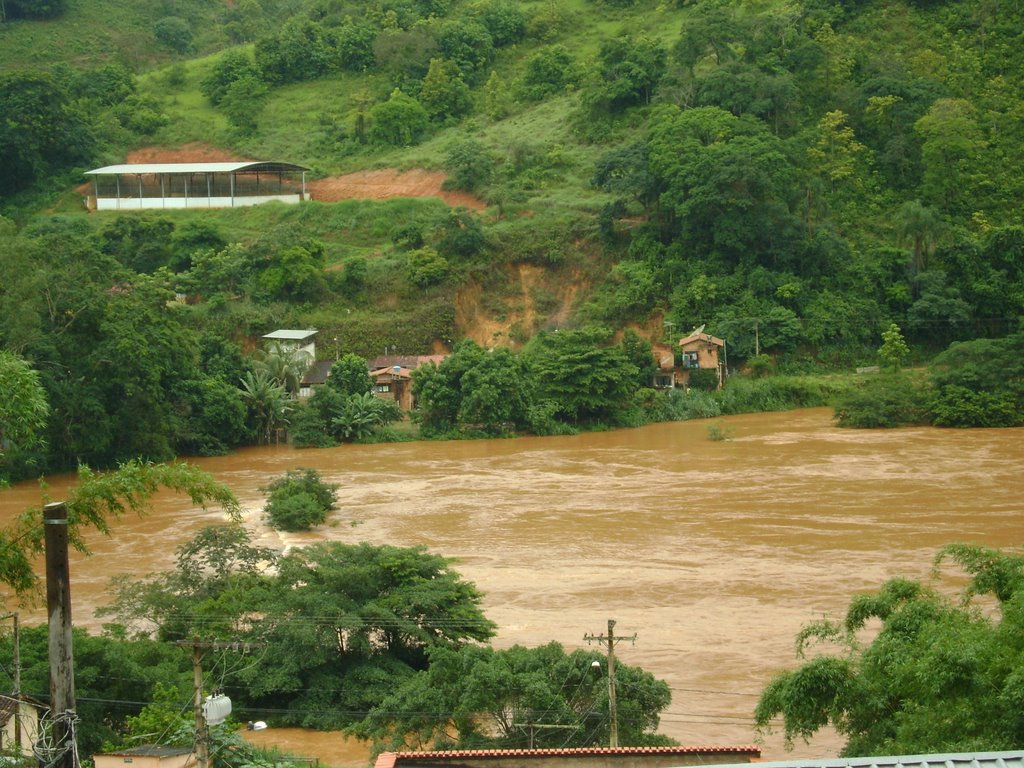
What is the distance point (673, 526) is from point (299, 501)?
266 inches

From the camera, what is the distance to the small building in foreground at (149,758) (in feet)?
35.5

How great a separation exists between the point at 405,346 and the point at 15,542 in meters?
28.3

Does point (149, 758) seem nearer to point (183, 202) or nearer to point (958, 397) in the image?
point (958, 397)

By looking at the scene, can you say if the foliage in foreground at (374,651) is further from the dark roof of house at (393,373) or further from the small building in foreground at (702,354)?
the small building in foreground at (702,354)

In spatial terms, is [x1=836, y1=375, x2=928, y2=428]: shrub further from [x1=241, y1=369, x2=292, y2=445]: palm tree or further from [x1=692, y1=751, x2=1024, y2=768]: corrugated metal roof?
[x1=692, y1=751, x2=1024, y2=768]: corrugated metal roof

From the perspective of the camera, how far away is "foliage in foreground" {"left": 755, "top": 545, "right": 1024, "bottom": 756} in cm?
941

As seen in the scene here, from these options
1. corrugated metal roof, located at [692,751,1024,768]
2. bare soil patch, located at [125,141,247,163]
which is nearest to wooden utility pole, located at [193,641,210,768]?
corrugated metal roof, located at [692,751,1024,768]

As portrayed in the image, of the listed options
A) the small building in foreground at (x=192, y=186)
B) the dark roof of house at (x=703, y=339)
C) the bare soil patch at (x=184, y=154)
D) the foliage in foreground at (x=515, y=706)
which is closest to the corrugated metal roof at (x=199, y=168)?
the small building in foreground at (x=192, y=186)

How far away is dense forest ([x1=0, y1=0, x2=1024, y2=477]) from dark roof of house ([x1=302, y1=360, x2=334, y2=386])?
1254mm

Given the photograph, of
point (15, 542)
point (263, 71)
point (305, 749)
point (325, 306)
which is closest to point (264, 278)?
point (325, 306)

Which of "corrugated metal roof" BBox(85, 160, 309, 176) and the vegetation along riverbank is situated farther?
"corrugated metal roof" BBox(85, 160, 309, 176)

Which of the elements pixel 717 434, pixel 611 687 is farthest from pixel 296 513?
pixel 611 687

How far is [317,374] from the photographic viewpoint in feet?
118

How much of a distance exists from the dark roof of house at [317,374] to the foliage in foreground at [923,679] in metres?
25.1
